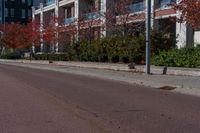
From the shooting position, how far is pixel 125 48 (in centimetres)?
4059

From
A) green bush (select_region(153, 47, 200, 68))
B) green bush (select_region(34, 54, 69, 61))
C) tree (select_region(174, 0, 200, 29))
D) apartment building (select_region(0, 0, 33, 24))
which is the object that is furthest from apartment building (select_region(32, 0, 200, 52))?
apartment building (select_region(0, 0, 33, 24))

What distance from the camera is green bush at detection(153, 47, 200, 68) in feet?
96.1

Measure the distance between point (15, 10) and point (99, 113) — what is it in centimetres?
12160

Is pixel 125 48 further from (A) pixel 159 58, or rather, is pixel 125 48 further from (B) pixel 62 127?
(B) pixel 62 127

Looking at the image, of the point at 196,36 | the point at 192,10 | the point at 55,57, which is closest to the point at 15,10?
the point at 55,57

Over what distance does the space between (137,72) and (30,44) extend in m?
47.7

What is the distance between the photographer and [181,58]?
30609mm

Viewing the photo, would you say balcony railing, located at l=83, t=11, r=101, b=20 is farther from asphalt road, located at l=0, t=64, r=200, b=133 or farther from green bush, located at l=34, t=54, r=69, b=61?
asphalt road, located at l=0, t=64, r=200, b=133

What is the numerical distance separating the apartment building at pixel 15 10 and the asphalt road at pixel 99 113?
113 m

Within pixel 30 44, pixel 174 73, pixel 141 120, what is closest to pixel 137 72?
pixel 174 73

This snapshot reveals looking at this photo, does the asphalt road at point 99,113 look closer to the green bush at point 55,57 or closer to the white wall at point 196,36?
the white wall at point 196,36

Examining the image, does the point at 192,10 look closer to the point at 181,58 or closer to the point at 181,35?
the point at 181,58

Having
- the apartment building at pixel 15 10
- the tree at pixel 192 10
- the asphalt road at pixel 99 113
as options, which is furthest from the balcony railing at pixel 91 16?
the apartment building at pixel 15 10

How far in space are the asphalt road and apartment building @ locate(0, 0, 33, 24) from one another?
11272 cm
